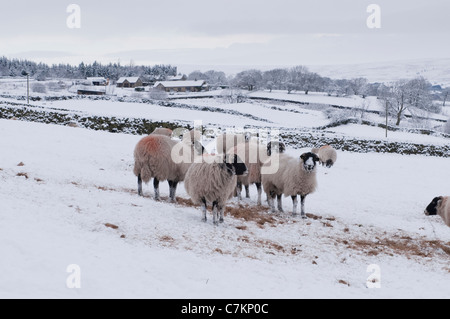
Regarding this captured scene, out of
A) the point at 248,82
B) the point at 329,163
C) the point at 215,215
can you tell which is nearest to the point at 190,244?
the point at 215,215

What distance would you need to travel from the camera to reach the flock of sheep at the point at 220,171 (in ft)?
34.3

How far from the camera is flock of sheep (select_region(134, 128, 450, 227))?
34.3 ft

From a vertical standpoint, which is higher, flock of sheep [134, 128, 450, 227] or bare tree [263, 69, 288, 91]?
bare tree [263, 69, 288, 91]

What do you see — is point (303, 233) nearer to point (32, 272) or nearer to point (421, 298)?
point (421, 298)

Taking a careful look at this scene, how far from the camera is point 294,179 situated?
41.4 ft

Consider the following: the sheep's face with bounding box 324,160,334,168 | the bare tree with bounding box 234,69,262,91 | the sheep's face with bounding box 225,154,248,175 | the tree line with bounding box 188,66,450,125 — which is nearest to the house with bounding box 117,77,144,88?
the tree line with bounding box 188,66,450,125

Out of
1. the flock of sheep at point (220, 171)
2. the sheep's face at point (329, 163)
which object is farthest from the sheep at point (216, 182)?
the sheep's face at point (329, 163)

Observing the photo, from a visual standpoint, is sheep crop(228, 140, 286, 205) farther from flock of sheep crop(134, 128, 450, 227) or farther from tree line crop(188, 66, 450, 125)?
tree line crop(188, 66, 450, 125)

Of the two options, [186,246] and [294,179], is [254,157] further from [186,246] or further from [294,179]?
[186,246]

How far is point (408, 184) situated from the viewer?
71.0 ft

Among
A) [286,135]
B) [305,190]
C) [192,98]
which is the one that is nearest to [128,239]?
[305,190]

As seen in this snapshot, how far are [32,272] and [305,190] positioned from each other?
9.10 meters

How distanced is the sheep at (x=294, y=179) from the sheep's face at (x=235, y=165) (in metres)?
2.82

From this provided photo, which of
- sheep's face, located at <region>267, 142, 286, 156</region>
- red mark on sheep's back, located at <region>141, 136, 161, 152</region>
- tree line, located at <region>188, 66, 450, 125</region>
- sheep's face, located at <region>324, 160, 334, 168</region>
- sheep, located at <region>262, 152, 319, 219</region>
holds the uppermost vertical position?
tree line, located at <region>188, 66, 450, 125</region>
